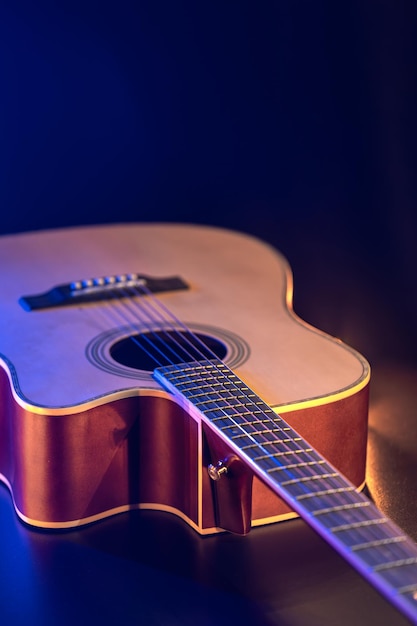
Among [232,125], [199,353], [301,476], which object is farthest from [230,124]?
[301,476]

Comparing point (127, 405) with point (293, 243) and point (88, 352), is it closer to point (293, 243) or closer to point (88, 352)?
point (88, 352)

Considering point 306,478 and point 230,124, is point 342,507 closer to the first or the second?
point 306,478

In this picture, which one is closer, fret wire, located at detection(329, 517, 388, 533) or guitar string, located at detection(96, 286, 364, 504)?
fret wire, located at detection(329, 517, 388, 533)

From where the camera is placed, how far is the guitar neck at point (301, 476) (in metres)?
1.28

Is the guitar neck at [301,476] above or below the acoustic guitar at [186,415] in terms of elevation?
above

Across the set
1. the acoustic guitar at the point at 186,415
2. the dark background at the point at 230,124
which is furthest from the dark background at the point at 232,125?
the acoustic guitar at the point at 186,415

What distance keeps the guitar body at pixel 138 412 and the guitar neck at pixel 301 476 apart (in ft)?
0.12

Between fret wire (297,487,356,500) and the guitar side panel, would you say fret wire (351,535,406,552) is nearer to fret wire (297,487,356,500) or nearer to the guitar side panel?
fret wire (297,487,356,500)

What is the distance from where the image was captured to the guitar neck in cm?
128

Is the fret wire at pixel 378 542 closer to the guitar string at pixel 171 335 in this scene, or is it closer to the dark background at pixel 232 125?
the guitar string at pixel 171 335

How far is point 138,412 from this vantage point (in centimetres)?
182

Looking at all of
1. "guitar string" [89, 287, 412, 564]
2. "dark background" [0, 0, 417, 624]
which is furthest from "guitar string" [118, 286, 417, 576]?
"dark background" [0, 0, 417, 624]

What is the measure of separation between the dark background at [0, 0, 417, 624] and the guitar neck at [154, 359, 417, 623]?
1.02 meters

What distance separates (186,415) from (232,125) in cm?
152
